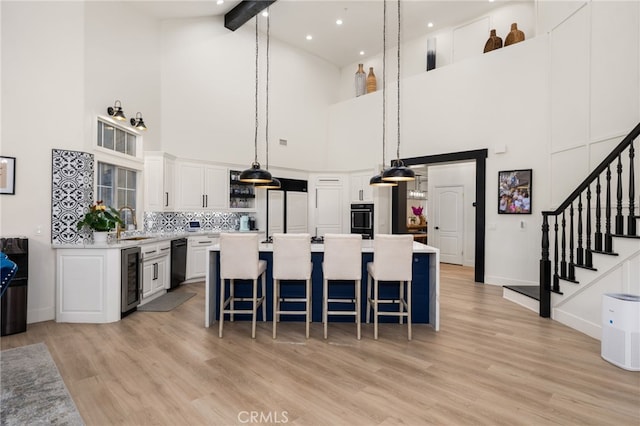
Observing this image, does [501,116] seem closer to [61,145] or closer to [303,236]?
[303,236]

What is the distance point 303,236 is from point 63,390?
7.79 ft

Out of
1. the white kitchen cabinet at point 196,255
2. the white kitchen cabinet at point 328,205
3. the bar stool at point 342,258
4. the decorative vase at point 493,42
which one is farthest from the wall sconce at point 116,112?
the decorative vase at point 493,42

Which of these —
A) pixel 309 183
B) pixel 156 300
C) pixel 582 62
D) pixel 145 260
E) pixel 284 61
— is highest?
pixel 284 61

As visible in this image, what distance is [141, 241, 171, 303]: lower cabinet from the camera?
4.93 meters

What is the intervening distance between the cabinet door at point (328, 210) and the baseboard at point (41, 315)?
214 inches

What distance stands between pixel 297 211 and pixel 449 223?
4.12 metres

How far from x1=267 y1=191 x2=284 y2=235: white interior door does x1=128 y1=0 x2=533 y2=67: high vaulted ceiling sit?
12.7 feet

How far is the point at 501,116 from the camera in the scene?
619cm

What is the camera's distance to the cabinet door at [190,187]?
6520mm

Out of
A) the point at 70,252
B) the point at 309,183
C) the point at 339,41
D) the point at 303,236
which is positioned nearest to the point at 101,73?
the point at 70,252

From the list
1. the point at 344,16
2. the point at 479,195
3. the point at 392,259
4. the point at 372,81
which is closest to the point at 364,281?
the point at 392,259

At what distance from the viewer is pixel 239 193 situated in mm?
7387

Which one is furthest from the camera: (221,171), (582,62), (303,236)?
(221,171)

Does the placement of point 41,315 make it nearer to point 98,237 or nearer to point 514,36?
point 98,237
